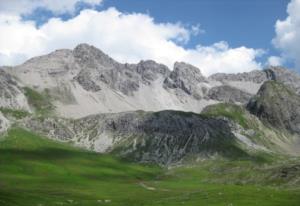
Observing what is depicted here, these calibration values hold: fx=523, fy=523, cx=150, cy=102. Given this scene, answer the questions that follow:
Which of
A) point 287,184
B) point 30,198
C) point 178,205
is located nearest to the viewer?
point 178,205

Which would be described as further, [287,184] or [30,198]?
[287,184]

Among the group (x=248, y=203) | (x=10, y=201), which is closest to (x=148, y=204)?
(x=248, y=203)

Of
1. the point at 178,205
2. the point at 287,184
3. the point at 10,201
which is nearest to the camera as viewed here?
the point at 10,201

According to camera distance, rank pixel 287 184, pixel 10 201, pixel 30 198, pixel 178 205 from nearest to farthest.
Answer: pixel 10 201 < pixel 178 205 < pixel 30 198 < pixel 287 184

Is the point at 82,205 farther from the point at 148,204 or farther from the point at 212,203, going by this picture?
the point at 212,203

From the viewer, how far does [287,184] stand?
19750 cm

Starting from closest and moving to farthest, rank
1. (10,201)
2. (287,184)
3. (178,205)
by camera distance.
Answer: (10,201), (178,205), (287,184)

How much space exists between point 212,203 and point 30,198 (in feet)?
141

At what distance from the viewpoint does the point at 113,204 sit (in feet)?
402

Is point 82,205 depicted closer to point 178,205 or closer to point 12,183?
point 178,205

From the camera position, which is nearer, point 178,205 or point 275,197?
point 178,205

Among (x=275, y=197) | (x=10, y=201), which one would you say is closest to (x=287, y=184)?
(x=275, y=197)

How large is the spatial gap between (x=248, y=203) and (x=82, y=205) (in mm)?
36702

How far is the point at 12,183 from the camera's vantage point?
199 metres
